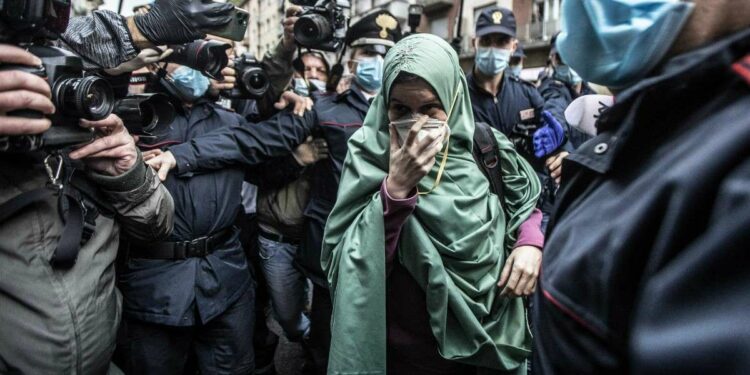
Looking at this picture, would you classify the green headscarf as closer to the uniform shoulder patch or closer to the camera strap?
the camera strap

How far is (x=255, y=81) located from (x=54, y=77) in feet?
4.96

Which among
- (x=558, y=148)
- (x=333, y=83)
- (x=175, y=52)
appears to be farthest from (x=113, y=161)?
(x=558, y=148)

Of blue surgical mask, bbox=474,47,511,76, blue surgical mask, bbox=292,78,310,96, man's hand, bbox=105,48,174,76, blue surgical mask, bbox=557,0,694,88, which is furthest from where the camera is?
blue surgical mask, bbox=292,78,310,96

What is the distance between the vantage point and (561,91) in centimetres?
391

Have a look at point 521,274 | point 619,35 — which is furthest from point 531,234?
point 619,35

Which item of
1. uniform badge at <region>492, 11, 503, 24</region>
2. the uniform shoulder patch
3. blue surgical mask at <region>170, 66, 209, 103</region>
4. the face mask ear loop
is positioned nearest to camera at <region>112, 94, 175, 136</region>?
blue surgical mask at <region>170, 66, 209, 103</region>

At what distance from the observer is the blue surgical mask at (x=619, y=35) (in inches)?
29.8

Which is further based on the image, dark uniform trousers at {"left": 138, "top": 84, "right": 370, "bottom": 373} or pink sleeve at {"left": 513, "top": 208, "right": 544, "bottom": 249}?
dark uniform trousers at {"left": 138, "top": 84, "right": 370, "bottom": 373}

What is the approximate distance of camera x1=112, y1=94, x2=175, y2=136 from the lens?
1.74m

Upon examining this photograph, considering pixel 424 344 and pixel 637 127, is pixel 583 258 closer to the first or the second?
pixel 637 127

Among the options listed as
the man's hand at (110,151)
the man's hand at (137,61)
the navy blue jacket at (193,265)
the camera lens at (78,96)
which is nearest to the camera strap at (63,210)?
the man's hand at (110,151)

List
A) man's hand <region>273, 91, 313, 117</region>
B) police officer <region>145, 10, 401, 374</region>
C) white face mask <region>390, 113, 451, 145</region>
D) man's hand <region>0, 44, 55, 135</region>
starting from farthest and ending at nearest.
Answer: man's hand <region>273, 91, 313, 117</region> → police officer <region>145, 10, 401, 374</region> → white face mask <region>390, 113, 451, 145</region> → man's hand <region>0, 44, 55, 135</region>

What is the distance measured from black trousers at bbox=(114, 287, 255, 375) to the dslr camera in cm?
118

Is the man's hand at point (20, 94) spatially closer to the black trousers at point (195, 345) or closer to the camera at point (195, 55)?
the camera at point (195, 55)
